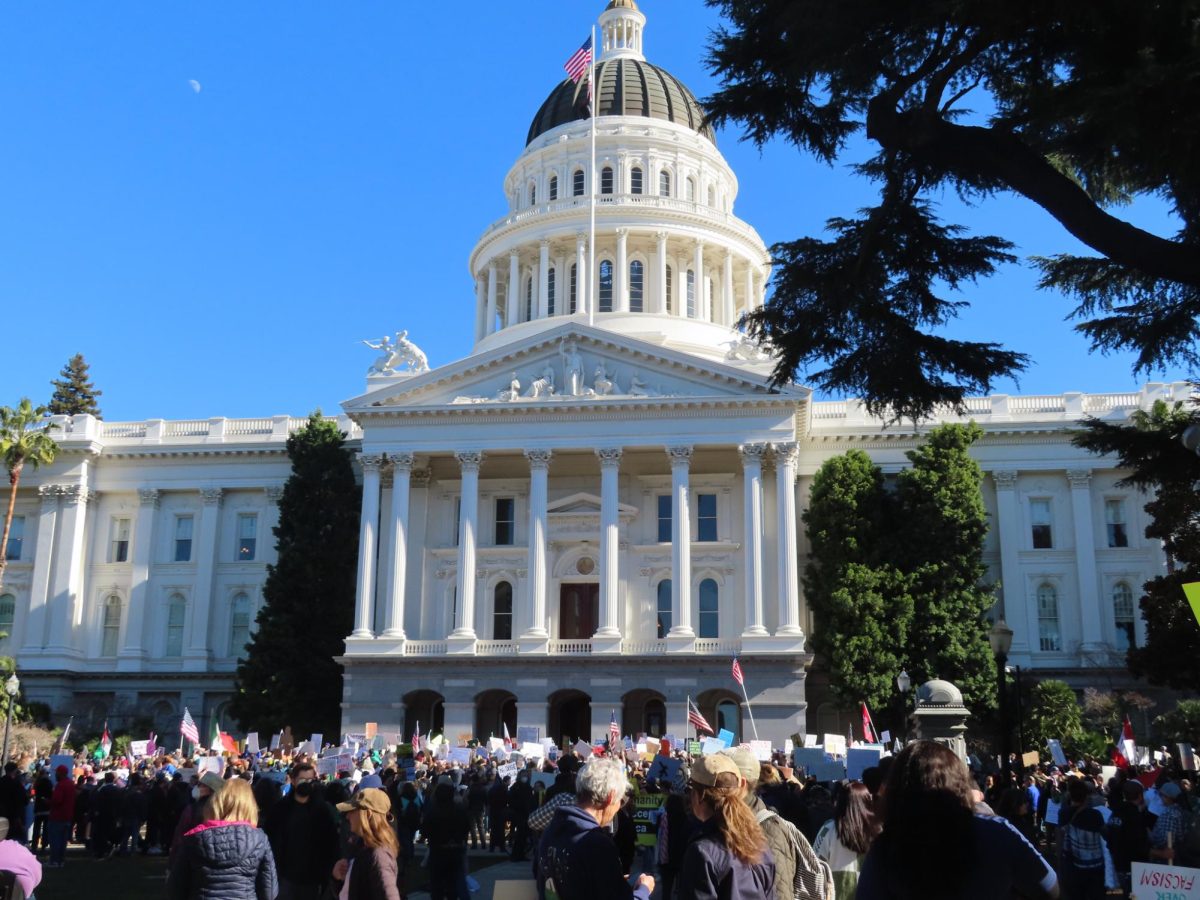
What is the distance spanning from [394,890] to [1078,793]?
9030 mm

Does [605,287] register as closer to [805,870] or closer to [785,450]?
[785,450]

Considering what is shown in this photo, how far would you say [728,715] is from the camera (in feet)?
162

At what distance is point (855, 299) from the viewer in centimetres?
1283

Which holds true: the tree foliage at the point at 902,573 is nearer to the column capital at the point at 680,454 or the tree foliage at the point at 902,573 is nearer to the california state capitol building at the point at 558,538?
the california state capitol building at the point at 558,538

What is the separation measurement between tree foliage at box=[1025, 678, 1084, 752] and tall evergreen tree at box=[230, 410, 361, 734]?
25.8 meters

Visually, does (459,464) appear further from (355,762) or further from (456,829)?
(456,829)

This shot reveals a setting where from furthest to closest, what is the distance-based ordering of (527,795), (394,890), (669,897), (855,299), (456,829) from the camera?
1. (527,795)
2. (456,829)
3. (669,897)
4. (855,299)
5. (394,890)

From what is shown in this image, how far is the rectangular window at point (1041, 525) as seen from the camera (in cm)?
5394

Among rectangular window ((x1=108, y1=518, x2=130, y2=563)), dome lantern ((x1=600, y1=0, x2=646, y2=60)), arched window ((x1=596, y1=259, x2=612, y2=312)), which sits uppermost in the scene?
dome lantern ((x1=600, y1=0, x2=646, y2=60))

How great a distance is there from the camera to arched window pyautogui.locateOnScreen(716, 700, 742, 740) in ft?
160

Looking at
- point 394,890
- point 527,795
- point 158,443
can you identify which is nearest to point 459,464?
point 158,443

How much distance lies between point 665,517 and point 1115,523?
60.9 ft

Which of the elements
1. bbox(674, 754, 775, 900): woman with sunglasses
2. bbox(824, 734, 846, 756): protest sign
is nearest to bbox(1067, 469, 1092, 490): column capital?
bbox(824, 734, 846, 756): protest sign

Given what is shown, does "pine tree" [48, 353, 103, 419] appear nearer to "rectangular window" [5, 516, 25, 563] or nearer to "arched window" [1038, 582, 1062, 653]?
"rectangular window" [5, 516, 25, 563]
